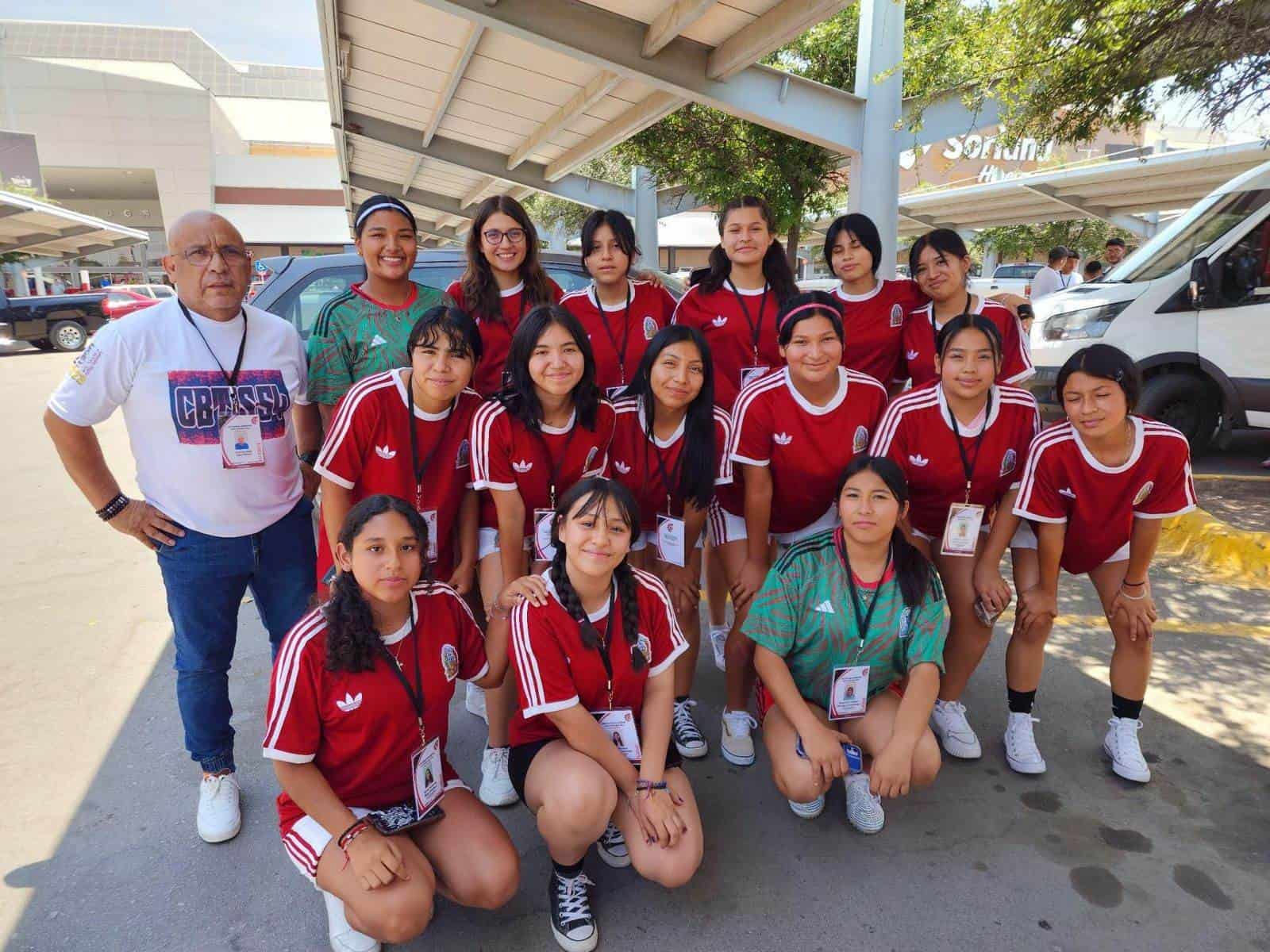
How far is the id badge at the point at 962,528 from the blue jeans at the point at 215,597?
2273 millimetres

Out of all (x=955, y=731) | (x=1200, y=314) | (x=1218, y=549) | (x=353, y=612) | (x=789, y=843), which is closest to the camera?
(x=353, y=612)

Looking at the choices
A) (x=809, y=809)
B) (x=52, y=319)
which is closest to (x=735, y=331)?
(x=809, y=809)

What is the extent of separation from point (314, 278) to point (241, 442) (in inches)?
110

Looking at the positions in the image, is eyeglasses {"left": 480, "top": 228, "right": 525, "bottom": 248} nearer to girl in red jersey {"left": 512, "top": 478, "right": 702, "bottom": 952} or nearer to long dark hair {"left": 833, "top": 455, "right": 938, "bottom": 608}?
girl in red jersey {"left": 512, "top": 478, "right": 702, "bottom": 952}

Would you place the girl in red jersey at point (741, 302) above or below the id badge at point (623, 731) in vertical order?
above

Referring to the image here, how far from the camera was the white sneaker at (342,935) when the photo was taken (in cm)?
208

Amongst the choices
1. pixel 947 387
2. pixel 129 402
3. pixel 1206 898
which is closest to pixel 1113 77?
pixel 947 387

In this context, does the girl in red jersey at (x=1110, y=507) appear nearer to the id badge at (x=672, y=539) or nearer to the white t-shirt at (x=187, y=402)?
the id badge at (x=672, y=539)

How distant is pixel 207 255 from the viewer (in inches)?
98.6

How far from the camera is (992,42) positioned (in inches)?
198

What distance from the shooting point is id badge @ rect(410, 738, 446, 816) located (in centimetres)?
216

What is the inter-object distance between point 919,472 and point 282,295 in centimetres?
395

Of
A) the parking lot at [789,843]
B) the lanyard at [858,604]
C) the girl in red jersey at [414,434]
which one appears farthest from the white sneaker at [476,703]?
the lanyard at [858,604]

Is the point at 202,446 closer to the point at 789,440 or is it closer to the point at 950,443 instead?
the point at 789,440
